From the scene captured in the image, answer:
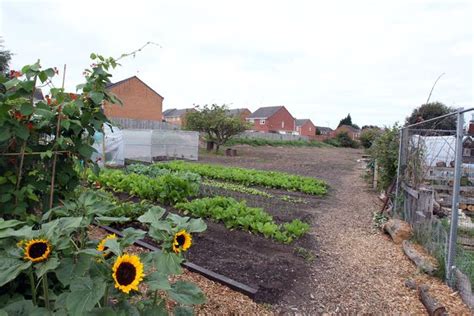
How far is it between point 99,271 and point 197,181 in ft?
17.0

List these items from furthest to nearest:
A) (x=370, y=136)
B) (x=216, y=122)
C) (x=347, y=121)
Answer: (x=347, y=121)
(x=216, y=122)
(x=370, y=136)

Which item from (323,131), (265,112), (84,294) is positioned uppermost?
(265,112)

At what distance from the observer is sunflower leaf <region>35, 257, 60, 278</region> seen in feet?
3.84

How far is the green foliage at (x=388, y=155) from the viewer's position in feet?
26.0

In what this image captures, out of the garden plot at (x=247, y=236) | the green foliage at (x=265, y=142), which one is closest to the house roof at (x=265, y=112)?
the green foliage at (x=265, y=142)

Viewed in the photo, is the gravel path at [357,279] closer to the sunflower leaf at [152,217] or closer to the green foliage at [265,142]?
the sunflower leaf at [152,217]

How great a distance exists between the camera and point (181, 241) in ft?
4.92

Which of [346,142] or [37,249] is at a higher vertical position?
[346,142]

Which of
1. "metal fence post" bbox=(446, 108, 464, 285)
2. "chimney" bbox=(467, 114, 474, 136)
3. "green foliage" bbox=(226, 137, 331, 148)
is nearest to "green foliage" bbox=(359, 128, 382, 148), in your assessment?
"chimney" bbox=(467, 114, 474, 136)

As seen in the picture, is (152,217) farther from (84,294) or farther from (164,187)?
(164,187)

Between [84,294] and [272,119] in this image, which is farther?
[272,119]

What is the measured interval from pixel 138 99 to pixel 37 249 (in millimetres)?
38532

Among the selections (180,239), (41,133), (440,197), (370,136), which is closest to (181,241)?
(180,239)

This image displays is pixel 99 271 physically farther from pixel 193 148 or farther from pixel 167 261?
pixel 193 148
